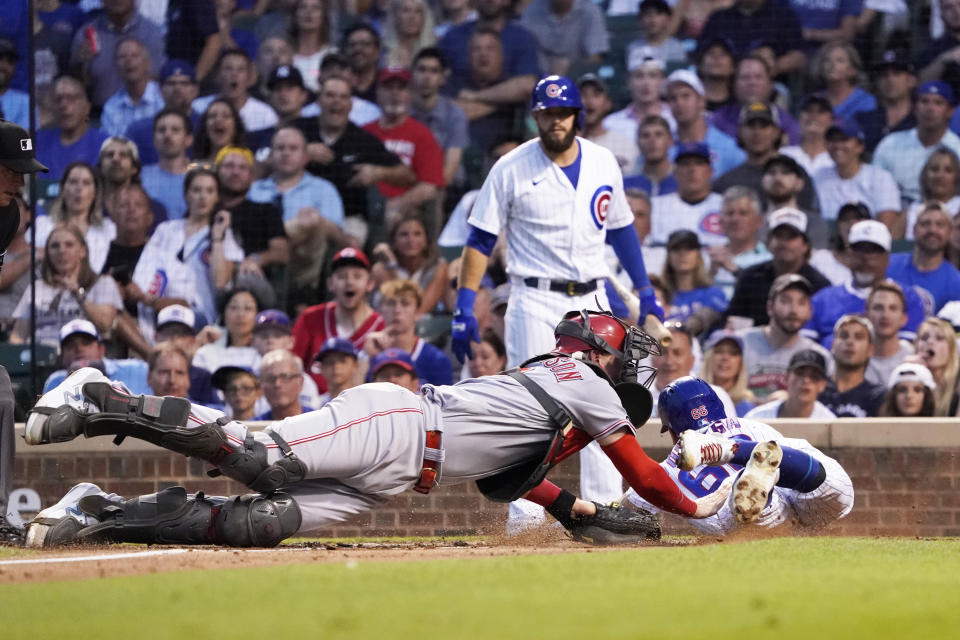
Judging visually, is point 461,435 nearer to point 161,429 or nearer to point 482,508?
point 161,429

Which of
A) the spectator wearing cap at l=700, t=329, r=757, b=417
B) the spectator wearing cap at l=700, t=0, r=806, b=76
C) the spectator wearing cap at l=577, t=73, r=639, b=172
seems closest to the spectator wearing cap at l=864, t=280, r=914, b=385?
the spectator wearing cap at l=700, t=329, r=757, b=417

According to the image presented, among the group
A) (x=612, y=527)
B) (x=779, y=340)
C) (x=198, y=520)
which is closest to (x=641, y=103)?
(x=779, y=340)

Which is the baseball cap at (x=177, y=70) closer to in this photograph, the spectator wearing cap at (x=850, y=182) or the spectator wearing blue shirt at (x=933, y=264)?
the spectator wearing cap at (x=850, y=182)

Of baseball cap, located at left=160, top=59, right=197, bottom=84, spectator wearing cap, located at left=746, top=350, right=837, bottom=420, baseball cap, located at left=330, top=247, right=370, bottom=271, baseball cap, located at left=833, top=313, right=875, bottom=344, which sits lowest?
spectator wearing cap, located at left=746, top=350, right=837, bottom=420

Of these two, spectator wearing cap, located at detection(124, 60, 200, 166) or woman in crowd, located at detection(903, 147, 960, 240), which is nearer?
woman in crowd, located at detection(903, 147, 960, 240)

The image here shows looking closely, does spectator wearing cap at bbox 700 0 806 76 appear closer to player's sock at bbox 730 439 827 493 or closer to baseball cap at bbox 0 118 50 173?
player's sock at bbox 730 439 827 493

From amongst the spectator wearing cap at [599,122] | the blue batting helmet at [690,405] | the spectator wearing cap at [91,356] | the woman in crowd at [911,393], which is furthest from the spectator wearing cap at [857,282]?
the spectator wearing cap at [91,356]
